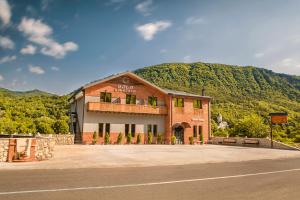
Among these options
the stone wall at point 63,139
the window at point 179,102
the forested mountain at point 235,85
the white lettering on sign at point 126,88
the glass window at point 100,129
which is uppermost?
the forested mountain at point 235,85

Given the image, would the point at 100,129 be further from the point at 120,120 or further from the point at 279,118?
the point at 279,118

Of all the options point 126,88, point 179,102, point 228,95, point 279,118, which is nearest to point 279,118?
point 279,118

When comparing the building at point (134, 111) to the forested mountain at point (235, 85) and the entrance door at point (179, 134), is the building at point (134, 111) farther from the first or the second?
the forested mountain at point (235, 85)

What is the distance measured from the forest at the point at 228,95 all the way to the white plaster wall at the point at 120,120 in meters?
13.3

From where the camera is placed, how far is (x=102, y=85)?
31906mm

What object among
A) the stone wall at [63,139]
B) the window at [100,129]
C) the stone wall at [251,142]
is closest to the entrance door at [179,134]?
the stone wall at [251,142]

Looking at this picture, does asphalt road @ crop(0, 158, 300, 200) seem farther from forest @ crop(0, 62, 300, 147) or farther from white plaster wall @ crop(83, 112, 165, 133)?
forest @ crop(0, 62, 300, 147)

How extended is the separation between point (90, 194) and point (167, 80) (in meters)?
94.3

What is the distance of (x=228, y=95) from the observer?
8931cm

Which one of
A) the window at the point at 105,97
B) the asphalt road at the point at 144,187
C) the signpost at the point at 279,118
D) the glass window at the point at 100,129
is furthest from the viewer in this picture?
the window at the point at 105,97

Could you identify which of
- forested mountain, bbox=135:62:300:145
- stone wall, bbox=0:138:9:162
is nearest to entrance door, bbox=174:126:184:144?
stone wall, bbox=0:138:9:162

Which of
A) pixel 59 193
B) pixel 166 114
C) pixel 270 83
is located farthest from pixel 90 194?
pixel 270 83

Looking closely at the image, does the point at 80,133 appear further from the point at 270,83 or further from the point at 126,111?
the point at 270,83

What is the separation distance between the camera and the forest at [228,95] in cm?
5025
